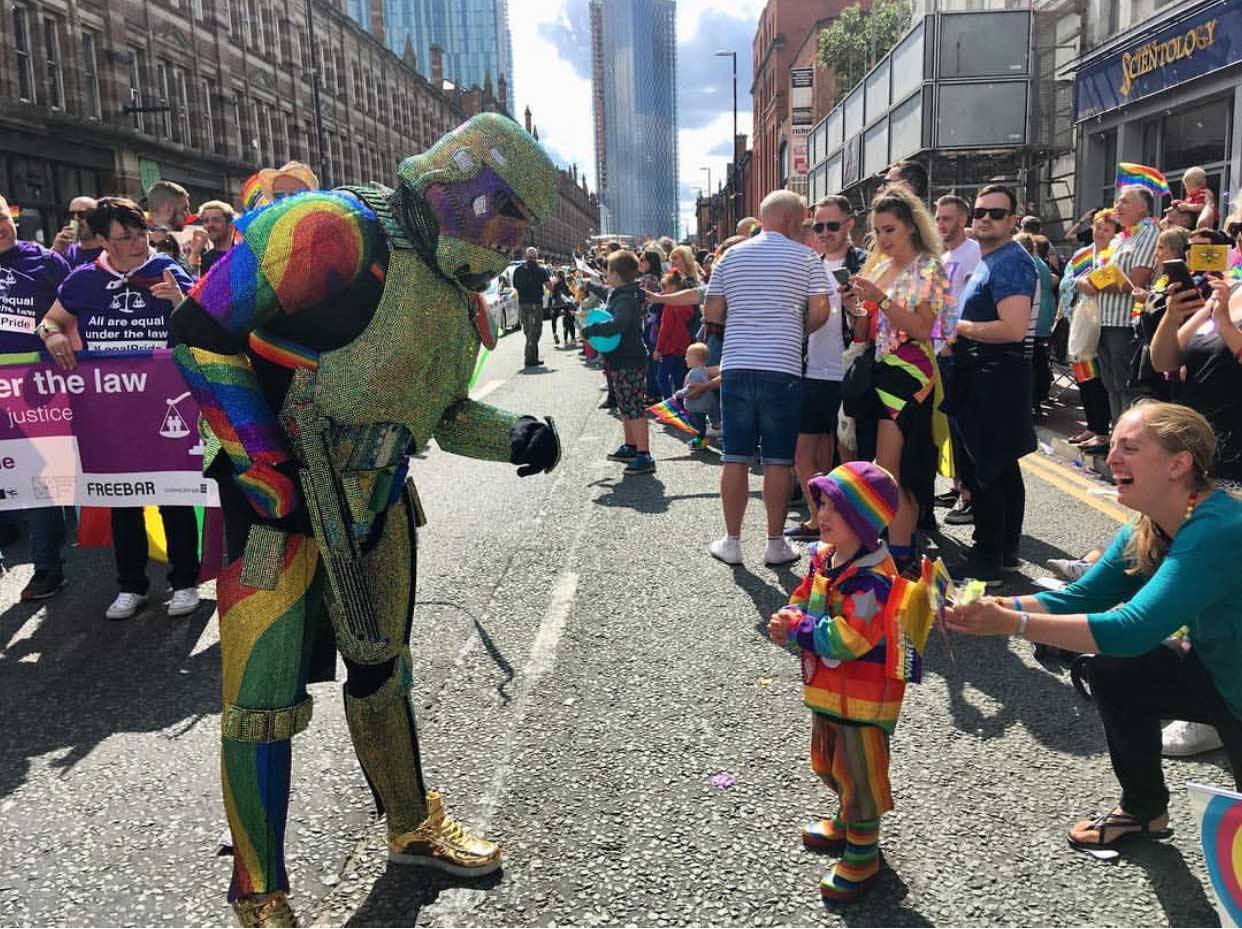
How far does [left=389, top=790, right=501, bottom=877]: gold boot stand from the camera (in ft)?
8.53

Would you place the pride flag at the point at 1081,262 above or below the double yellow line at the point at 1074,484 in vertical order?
above

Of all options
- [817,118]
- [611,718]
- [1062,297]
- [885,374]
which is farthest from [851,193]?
[611,718]

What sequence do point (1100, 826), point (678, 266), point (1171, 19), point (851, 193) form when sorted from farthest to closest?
point (851, 193), point (1171, 19), point (678, 266), point (1100, 826)

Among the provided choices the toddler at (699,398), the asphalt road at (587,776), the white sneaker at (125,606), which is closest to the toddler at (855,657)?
the asphalt road at (587,776)

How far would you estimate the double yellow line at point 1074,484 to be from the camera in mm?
6452

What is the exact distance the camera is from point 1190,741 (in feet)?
10.6

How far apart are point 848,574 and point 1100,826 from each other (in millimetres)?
1065

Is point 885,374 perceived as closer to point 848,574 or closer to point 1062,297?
point 848,574

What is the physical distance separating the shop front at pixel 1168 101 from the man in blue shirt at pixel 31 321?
15176 mm

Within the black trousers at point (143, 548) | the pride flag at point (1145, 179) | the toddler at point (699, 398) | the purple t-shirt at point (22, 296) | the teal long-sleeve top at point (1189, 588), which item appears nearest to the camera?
the teal long-sleeve top at point (1189, 588)

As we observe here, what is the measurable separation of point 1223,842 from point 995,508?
3.11 m

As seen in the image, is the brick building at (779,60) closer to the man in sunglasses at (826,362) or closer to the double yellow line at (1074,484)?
the double yellow line at (1074,484)

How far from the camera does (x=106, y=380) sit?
16.4 feet

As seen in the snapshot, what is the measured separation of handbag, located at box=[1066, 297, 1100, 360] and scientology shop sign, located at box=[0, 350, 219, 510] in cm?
723
